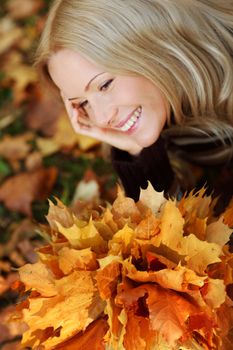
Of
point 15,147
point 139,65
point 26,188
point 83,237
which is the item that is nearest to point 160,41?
point 139,65

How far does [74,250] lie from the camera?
106 centimetres

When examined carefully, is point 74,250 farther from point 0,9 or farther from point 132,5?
point 0,9

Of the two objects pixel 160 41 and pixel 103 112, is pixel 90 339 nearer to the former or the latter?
pixel 103 112

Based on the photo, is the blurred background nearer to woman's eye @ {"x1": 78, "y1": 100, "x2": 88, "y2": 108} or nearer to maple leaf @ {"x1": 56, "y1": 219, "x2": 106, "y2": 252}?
woman's eye @ {"x1": 78, "y1": 100, "x2": 88, "y2": 108}

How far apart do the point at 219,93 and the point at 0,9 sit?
1279 mm

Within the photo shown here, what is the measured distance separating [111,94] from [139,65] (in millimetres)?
80

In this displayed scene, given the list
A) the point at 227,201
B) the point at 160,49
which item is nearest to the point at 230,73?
the point at 160,49

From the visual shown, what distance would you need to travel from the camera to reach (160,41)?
3.96 feet

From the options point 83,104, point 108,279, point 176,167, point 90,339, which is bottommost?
point 176,167

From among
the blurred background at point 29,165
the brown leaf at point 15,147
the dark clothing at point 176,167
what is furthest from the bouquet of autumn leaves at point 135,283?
the brown leaf at point 15,147

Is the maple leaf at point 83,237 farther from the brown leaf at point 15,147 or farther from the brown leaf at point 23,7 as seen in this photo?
the brown leaf at point 23,7

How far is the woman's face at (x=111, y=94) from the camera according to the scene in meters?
1.19

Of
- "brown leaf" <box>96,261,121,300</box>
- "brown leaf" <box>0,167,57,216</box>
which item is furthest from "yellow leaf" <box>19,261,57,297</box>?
"brown leaf" <box>0,167,57,216</box>

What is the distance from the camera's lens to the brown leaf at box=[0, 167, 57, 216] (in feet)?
5.75
